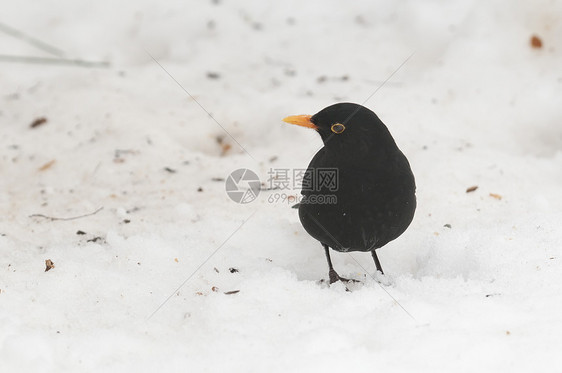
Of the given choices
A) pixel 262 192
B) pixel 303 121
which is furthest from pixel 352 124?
pixel 262 192

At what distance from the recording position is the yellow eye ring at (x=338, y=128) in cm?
308

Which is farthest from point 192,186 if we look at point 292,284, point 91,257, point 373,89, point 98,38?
point 98,38

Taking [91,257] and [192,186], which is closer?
[91,257]

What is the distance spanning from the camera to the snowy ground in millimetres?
2572

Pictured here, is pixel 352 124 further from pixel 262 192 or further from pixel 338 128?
pixel 262 192

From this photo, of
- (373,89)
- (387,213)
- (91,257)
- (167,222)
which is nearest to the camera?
(387,213)

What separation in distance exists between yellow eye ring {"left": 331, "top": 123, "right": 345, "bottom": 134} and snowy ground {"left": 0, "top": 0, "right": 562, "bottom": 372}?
754mm

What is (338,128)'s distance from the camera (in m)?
3.09

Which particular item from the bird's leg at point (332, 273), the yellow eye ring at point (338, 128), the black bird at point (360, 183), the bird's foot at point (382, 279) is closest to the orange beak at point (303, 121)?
the black bird at point (360, 183)

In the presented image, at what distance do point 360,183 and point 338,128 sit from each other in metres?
0.29

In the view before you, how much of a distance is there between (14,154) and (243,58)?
7.53 ft

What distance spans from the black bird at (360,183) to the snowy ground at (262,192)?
290 mm

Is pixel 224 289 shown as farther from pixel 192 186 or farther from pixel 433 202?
pixel 433 202

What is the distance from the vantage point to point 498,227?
3590 millimetres
